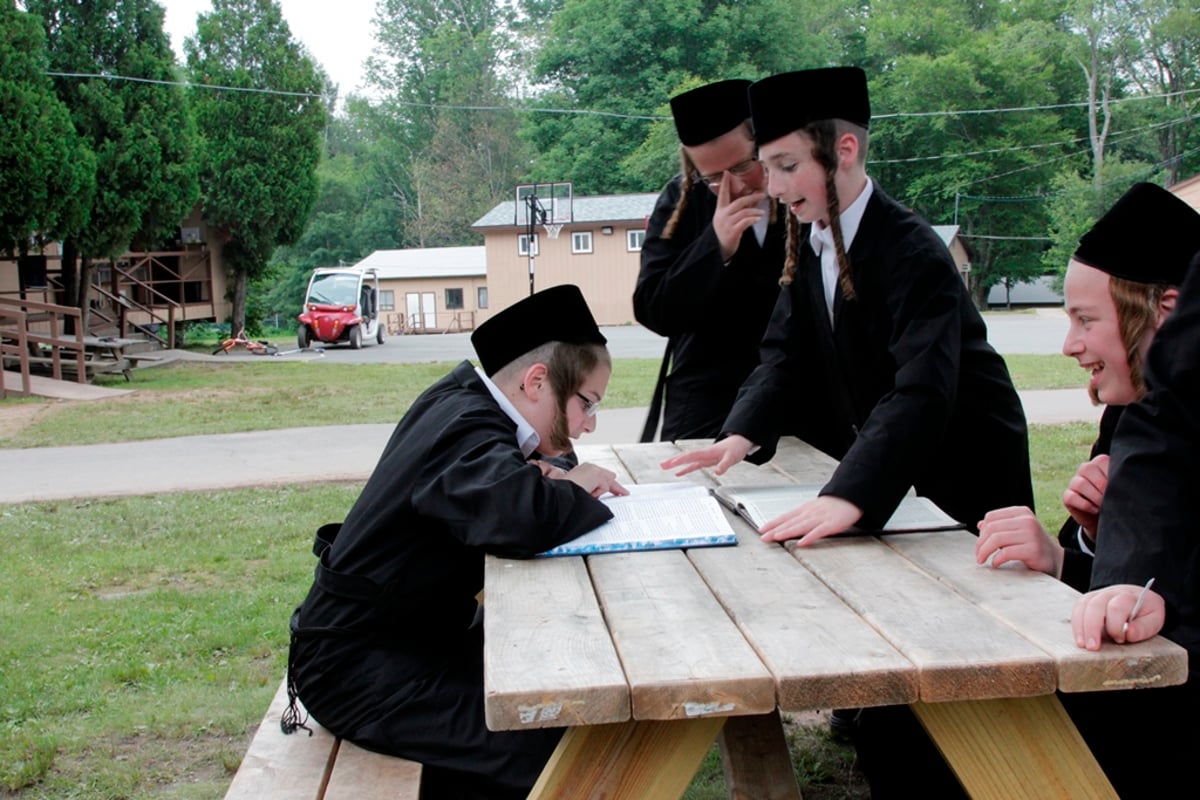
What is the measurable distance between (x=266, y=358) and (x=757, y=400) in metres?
23.6

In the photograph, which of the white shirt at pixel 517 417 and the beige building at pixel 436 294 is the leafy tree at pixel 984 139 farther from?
the white shirt at pixel 517 417

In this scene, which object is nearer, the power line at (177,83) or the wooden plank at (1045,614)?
the wooden plank at (1045,614)

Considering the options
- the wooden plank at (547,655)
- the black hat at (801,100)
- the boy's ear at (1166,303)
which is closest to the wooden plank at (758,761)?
the wooden plank at (547,655)

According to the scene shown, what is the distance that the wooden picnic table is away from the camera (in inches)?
65.3

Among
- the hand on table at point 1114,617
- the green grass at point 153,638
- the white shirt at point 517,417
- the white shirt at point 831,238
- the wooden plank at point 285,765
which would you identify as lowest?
the green grass at point 153,638

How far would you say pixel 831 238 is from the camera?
2922 mm

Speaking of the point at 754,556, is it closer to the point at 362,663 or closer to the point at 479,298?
the point at 362,663

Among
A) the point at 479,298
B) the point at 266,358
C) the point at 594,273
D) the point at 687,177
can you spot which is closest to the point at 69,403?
the point at 266,358

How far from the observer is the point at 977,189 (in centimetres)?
5178

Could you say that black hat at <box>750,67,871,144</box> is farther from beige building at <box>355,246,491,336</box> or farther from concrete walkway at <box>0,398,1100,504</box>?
beige building at <box>355,246,491,336</box>

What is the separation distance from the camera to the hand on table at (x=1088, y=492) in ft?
7.77

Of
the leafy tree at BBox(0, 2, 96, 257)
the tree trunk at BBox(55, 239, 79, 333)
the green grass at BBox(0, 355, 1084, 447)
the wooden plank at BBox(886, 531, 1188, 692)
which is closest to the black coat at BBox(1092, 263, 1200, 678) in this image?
the wooden plank at BBox(886, 531, 1188, 692)

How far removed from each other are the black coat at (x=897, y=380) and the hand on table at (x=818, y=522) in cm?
2

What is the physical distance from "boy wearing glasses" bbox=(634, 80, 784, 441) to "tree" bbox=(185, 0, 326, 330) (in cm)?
2775
